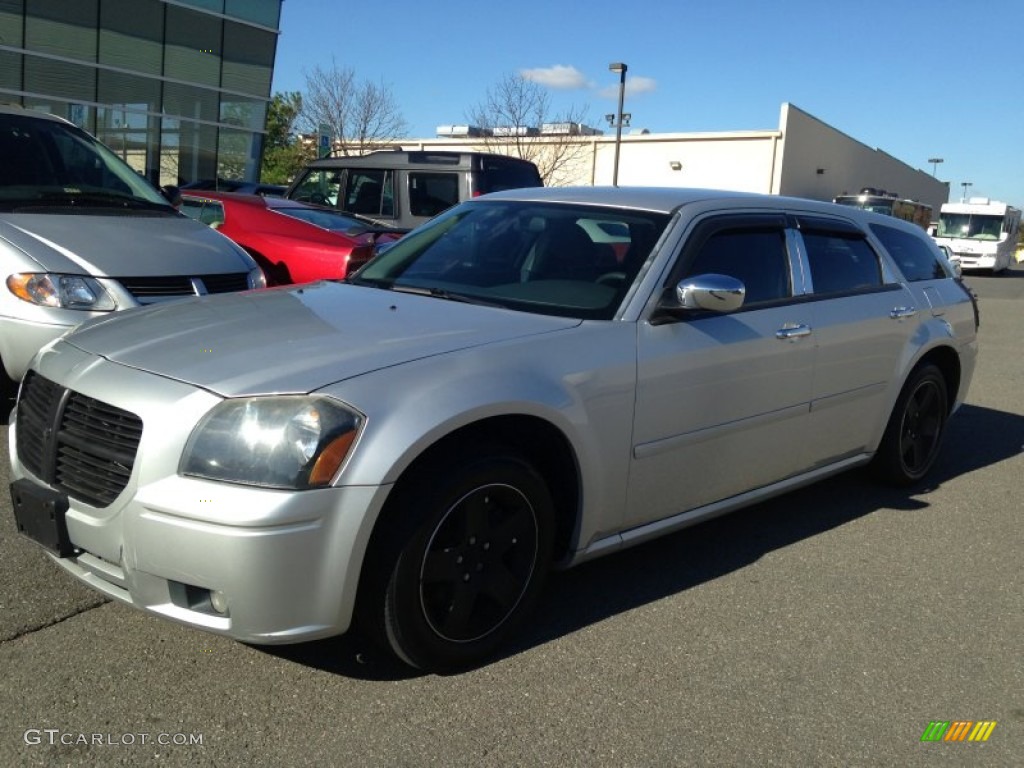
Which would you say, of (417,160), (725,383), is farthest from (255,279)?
(417,160)

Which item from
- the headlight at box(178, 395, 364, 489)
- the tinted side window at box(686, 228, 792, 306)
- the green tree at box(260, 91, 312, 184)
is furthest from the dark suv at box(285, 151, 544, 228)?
the green tree at box(260, 91, 312, 184)

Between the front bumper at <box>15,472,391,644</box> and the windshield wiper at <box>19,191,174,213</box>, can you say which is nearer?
the front bumper at <box>15,472,391,644</box>

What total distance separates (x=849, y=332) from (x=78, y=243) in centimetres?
414

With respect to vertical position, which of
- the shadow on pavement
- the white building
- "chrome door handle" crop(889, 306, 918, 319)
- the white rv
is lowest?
the shadow on pavement

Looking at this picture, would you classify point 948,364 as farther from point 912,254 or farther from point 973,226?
point 973,226

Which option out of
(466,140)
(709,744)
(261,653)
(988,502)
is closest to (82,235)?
(261,653)

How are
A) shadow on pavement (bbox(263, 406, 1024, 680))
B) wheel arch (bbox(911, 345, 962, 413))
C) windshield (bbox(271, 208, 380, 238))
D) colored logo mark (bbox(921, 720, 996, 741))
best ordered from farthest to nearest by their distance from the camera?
1. windshield (bbox(271, 208, 380, 238))
2. wheel arch (bbox(911, 345, 962, 413))
3. shadow on pavement (bbox(263, 406, 1024, 680))
4. colored logo mark (bbox(921, 720, 996, 741))

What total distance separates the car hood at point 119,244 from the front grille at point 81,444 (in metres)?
2.21

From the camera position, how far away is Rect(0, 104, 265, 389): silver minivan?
16.5ft

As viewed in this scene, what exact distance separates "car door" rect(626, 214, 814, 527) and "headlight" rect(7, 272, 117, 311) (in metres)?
3.12

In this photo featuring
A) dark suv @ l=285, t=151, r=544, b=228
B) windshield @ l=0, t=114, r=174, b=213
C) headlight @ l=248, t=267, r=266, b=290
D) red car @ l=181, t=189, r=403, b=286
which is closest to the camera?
windshield @ l=0, t=114, r=174, b=213

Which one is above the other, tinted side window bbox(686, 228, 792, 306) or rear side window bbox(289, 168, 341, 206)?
rear side window bbox(289, 168, 341, 206)

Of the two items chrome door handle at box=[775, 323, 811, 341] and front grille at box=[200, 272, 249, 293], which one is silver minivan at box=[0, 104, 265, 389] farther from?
chrome door handle at box=[775, 323, 811, 341]

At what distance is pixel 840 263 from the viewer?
4836 millimetres
